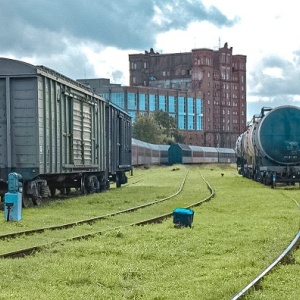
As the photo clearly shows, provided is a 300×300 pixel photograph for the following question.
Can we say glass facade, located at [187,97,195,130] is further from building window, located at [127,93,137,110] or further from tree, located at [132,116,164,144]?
tree, located at [132,116,164,144]

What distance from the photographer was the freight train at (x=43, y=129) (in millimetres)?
18766

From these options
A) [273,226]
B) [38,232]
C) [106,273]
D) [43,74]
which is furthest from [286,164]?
[106,273]

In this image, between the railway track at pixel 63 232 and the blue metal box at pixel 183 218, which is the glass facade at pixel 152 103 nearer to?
the railway track at pixel 63 232

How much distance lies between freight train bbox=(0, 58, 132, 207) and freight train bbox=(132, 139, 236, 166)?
41.2m

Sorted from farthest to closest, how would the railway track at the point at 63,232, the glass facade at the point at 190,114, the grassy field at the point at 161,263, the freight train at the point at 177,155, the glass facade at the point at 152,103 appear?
the glass facade at the point at 190,114 → the glass facade at the point at 152,103 → the freight train at the point at 177,155 → the railway track at the point at 63,232 → the grassy field at the point at 161,263

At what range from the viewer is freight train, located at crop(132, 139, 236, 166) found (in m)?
71.2

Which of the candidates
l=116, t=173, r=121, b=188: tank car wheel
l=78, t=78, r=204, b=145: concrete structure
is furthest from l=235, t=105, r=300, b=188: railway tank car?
l=78, t=78, r=204, b=145: concrete structure

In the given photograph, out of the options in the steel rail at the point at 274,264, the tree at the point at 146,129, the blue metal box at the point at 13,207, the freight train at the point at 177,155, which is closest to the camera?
the steel rail at the point at 274,264

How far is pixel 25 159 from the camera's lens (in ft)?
61.6

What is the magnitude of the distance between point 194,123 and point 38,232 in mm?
128902

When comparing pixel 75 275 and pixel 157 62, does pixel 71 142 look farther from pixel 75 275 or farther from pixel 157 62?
pixel 157 62

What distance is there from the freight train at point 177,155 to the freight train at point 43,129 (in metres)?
41.2

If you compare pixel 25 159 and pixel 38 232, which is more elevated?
pixel 25 159

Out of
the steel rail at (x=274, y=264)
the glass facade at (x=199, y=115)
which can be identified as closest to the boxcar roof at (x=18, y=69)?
the steel rail at (x=274, y=264)
